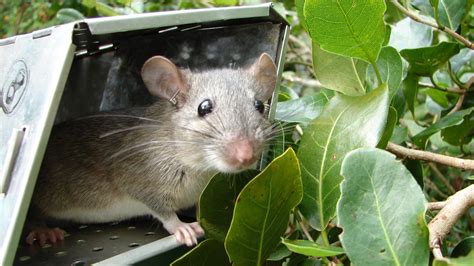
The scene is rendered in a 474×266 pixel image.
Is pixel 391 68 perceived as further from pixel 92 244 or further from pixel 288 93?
pixel 92 244

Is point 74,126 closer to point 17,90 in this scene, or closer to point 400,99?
point 17,90

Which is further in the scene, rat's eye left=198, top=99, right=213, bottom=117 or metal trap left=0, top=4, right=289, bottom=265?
rat's eye left=198, top=99, right=213, bottom=117

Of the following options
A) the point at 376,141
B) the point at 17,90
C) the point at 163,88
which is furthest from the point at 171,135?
the point at 376,141

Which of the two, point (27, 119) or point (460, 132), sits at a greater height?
point (27, 119)

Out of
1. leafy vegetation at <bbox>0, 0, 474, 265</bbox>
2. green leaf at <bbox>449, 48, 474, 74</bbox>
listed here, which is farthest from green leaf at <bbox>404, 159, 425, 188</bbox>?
green leaf at <bbox>449, 48, 474, 74</bbox>

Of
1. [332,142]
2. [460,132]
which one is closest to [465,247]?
[332,142]

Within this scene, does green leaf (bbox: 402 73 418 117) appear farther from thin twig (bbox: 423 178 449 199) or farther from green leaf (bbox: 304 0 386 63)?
thin twig (bbox: 423 178 449 199)
